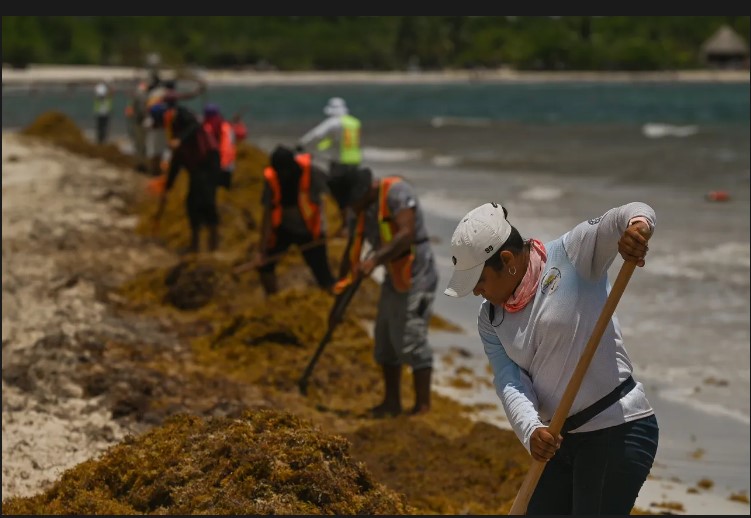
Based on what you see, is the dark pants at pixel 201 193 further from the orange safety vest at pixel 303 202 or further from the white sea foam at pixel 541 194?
the white sea foam at pixel 541 194

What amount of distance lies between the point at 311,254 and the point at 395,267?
2.77 m

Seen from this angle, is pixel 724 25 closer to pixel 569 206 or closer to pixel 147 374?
pixel 569 206

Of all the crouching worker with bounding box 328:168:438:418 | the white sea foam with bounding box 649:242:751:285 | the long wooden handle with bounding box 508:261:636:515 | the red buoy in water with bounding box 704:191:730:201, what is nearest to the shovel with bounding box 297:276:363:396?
the crouching worker with bounding box 328:168:438:418

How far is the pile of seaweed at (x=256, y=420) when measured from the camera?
5340 millimetres

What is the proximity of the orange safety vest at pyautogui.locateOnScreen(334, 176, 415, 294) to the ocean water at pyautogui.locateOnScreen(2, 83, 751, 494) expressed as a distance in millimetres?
1383

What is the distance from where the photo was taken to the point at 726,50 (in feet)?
368

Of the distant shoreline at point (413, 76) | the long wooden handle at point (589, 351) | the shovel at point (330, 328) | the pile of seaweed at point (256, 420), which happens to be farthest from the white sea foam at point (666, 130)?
the distant shoreline at point (413, 76)

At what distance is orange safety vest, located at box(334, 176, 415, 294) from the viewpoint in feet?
26.4

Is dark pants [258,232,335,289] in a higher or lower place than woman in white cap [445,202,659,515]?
lower

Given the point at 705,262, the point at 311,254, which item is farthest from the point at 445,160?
the point at 311,254

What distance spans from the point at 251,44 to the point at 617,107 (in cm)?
8387

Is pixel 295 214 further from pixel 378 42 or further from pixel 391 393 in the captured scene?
pixel 378 42

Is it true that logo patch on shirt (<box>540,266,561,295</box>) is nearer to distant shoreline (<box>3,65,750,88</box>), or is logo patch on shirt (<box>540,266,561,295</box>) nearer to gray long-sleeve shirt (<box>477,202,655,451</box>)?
gray long-sleeve shirt (<box>477,202,655,451</box>)

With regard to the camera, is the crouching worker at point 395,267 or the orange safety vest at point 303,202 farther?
the orange safety vest at point 303,202
